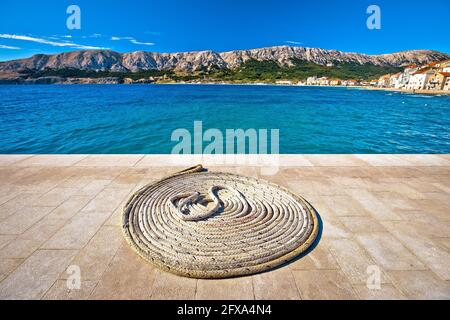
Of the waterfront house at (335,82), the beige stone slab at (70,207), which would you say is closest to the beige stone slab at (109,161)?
the beige stone slab at (70,207)

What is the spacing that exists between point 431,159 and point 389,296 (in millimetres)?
6644

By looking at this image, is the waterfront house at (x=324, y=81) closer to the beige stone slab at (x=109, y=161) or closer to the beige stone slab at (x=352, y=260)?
the beige stone slab at (x=109, y=161)

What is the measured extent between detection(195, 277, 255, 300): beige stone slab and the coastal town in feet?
330

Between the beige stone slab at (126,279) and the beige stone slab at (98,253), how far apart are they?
0.11 m

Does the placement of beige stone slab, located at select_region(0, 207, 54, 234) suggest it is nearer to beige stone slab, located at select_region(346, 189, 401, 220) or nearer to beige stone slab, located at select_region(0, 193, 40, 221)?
beige stone slab, located at select_region(0, 193, 40, 221)

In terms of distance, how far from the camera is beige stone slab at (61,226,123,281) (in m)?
2.89

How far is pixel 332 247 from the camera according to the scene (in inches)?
133

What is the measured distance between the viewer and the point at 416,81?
85125 mm

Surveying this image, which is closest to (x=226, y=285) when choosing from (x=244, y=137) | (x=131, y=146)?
(x=131, y=146)

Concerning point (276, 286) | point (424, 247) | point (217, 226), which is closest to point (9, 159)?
point (217, 226)

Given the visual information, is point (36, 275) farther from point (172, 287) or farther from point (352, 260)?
point (352, 260)

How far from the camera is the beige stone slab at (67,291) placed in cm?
255

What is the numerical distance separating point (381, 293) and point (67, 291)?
11.9 ft
